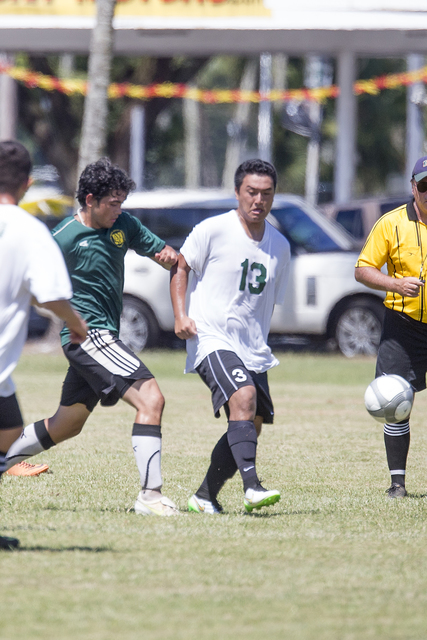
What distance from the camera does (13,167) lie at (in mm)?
4734

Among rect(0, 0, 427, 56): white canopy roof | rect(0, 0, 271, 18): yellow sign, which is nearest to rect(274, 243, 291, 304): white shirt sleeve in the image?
rect(0, 0, 427, 56): white canopy roof

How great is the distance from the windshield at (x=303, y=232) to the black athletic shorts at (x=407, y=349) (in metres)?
9.01

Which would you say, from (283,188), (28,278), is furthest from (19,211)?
(283,188)

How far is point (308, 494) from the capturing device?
660cm

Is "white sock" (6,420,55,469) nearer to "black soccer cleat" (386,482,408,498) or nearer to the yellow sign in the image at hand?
"black soccer cleat" (386,482,408,498)

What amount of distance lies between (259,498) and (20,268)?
184 cm

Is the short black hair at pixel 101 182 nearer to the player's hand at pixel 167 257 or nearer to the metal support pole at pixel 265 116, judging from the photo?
the player's hand at pixel 167 257

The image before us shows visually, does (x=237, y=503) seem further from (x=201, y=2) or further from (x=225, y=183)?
(x=225, y=183)

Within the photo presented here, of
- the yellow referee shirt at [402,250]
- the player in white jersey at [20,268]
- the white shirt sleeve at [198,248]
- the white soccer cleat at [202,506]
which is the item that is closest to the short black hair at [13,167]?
the player in white jersey at [20,268]

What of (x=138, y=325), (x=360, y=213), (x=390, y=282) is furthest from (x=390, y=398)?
(x=360, y=213)

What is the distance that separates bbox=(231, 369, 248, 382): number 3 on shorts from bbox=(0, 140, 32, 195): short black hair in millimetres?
1638

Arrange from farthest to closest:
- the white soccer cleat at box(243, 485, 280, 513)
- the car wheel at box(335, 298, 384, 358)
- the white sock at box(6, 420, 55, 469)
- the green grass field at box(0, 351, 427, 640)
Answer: the car wheel at box(335, 298, 384, 358)
the white sock at box(6, 420, 55, 469)
the white soccer cleat at box(243, 485, 280, 513)
the green grass field at box(0, 351, 427, 640)

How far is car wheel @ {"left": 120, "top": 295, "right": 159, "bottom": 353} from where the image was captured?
15.9 metres

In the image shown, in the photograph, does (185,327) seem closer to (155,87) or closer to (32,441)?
(32,441)
